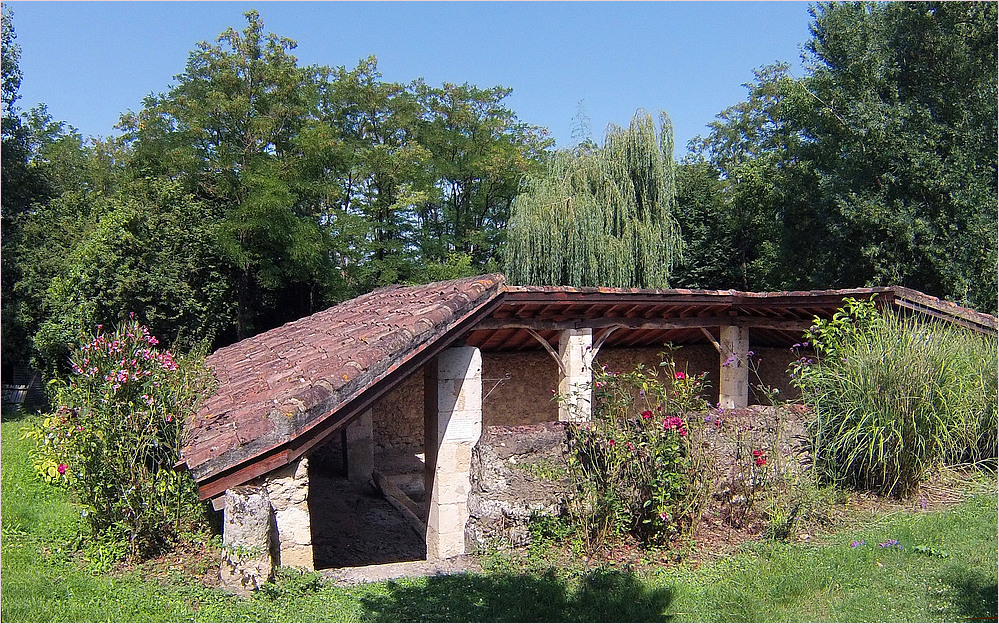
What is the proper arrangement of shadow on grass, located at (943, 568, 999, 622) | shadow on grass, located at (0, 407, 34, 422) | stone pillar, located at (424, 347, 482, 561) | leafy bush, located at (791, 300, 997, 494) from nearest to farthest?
1. shadow on grass, located at (943, 568, 999, 622)
2. stone pillar, located at (424, 347, 482, 561)
3. leafy bush, located at (791, 300, 997, 494)
4. shadow on grass, located at (0, 407, 34, 422)

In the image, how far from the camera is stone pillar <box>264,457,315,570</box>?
4.64 meters

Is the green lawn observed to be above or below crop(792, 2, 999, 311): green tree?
below

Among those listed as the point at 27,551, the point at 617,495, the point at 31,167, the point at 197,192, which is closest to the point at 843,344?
the point at 617,495

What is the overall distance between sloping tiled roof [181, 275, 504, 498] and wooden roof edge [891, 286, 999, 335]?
511 cm

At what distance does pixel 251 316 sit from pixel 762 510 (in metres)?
13.5

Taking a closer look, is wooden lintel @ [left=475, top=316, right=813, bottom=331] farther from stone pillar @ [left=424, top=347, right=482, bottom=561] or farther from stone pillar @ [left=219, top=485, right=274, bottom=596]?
stone pillar @ [left=219, top=485, right=274, bottom=596]

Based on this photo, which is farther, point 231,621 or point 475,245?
point 475,245

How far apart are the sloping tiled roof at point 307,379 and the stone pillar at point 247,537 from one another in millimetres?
163

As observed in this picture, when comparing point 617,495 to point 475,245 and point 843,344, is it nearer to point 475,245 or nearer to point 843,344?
point 843,344

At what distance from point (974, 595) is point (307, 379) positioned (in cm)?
474

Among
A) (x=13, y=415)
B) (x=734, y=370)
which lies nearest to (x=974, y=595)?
(x=734, y=370)

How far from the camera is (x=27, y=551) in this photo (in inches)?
209

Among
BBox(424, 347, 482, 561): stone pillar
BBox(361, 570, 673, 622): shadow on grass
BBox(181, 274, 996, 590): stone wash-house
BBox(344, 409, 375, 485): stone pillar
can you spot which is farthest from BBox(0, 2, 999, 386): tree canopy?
BBox(361, 570, 673, 622): shadow on grass

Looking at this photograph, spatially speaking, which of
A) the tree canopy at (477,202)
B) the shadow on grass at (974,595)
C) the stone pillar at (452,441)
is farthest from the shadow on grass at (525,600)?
the tree canopy at (477,202)
